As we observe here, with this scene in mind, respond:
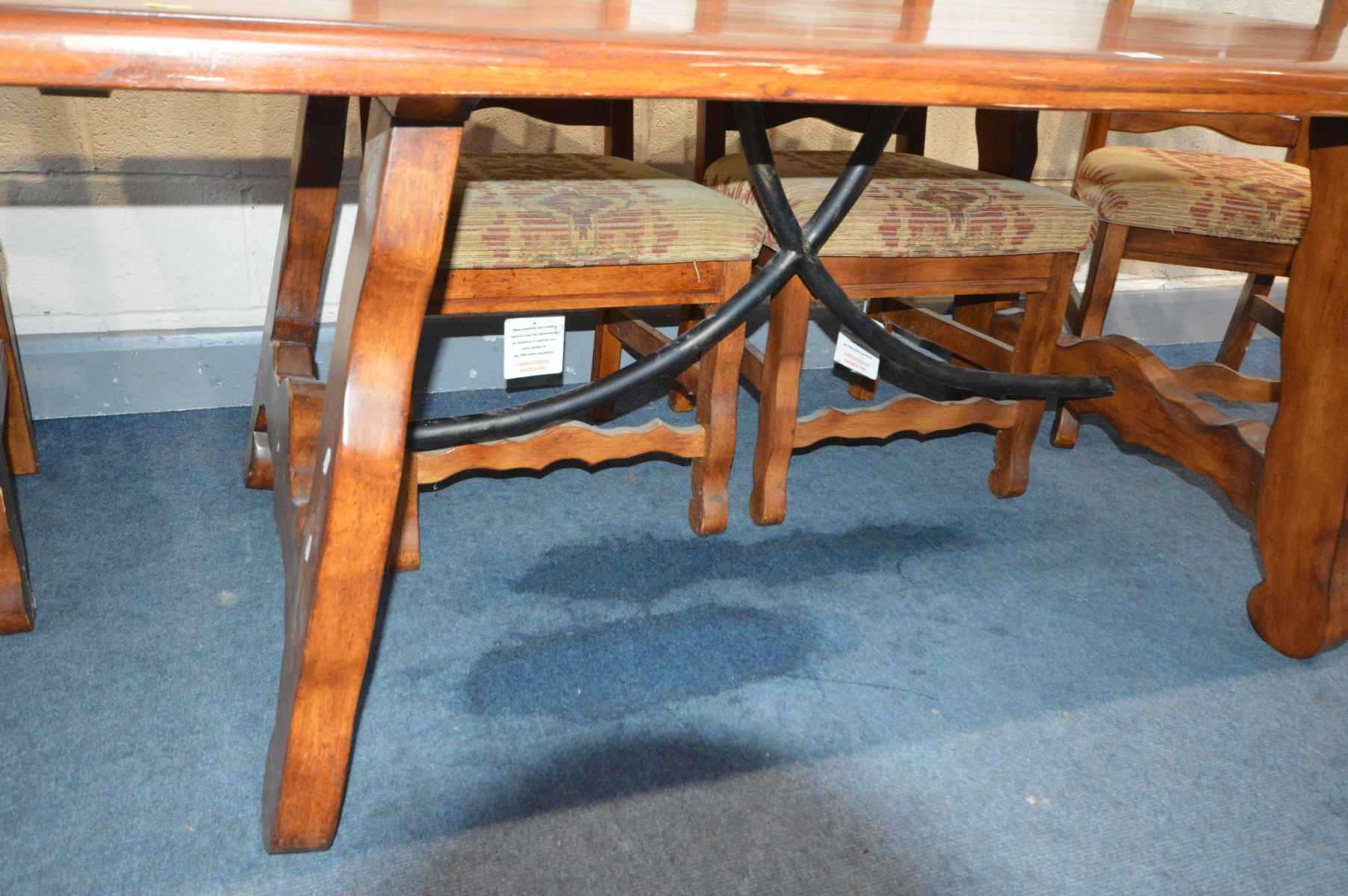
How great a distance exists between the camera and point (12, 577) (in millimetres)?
1164

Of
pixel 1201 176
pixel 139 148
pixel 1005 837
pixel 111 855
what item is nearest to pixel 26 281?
pixel 139 148

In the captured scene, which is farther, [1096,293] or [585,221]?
[1096,293]

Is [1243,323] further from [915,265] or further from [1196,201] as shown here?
[915,265]

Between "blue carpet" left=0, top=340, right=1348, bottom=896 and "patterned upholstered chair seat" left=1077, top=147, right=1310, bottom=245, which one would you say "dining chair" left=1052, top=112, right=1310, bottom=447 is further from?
"blue carpet" left=0, top=340, right=1348, bottom=896

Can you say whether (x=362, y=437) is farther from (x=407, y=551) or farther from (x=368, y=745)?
(x=407, y=551)

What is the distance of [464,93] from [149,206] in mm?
1346

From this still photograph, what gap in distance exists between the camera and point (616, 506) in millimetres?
1596

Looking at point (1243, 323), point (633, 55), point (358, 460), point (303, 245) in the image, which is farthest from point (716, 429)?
point (1243, 323)

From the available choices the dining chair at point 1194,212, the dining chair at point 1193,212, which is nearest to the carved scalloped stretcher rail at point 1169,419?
the dining chair at point 1194,212

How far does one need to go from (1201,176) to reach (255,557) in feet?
5.34

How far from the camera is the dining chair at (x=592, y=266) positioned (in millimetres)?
1191

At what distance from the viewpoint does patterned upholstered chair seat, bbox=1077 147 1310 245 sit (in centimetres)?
167

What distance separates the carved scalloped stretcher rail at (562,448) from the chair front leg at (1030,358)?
1.78 feet

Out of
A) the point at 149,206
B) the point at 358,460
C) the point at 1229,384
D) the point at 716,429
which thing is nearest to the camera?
the point at 358,460
